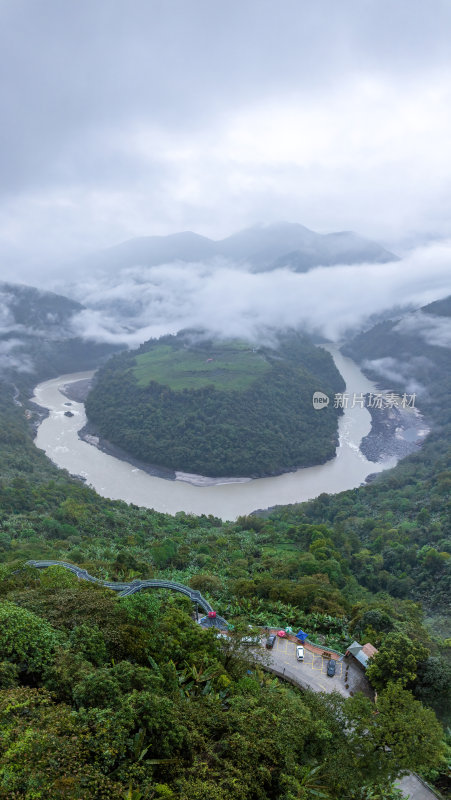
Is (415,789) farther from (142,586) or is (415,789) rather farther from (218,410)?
(218,410)

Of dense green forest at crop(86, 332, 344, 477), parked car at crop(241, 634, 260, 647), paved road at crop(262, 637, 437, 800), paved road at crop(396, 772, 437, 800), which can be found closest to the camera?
paved road at crop(396, 772, 437, 800)

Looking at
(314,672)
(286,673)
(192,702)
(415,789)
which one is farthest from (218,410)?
(192,702)

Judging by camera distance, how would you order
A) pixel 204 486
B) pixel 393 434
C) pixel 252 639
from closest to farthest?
pixel 252 639
pixel 204 486
pixel 393 434

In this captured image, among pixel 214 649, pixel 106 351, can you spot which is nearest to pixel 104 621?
pixel 214 649

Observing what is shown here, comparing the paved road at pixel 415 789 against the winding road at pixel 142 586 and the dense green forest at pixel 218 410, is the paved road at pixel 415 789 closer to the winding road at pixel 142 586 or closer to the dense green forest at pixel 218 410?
the winding road at pixel 142 586

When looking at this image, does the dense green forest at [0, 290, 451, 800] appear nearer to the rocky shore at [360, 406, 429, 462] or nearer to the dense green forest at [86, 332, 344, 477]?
the dense green forest at [86, 332, 344, 477]

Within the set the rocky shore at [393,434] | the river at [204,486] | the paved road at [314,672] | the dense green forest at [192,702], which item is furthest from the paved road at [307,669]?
the rocky shore at [393,434]

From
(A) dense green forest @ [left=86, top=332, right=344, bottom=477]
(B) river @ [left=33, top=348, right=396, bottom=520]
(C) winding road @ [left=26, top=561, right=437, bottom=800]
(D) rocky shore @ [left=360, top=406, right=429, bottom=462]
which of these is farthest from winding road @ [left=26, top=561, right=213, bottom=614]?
(D) rocky shore @ [left=360, top=406, right=429, bottom=462]
